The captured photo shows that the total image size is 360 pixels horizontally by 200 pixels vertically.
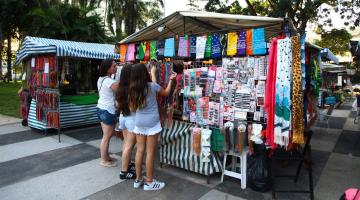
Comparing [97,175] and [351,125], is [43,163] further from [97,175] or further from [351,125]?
[351,125]

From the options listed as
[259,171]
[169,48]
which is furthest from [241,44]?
[259,171]

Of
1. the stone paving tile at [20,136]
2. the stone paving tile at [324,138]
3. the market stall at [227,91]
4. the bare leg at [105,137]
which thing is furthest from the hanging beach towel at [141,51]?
the stone paving tile at [324,138]

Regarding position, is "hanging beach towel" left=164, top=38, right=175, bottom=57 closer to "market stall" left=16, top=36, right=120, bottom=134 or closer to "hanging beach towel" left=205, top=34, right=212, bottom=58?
"hanging beach towel" left=205, top=34, right=212, bottom=58

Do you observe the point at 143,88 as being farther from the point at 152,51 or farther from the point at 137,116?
the point at 152,51

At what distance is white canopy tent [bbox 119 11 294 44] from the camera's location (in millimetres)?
3945

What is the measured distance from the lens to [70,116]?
740cm

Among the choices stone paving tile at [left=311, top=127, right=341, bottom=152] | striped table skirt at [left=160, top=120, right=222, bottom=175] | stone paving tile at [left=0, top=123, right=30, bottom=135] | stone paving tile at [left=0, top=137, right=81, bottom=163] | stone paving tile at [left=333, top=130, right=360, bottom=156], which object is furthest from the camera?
stone paving tile at [left=0, top=123, right=30, bottom=135]

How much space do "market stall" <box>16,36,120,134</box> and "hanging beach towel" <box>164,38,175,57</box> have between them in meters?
3.39

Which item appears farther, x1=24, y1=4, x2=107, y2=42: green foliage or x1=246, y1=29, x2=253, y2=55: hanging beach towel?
x1=24, y1=4, x2=107, y2=42: green foliage

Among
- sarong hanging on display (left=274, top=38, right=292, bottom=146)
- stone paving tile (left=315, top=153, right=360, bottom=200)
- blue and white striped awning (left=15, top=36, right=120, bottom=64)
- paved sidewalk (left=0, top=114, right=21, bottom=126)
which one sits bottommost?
stone paving tile (left=315, top=153, right=360, bottom=200)

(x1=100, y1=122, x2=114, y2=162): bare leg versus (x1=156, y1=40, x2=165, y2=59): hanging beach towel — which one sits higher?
(x1=156, y1=40, x2=165, y2=59): hanging beach towel

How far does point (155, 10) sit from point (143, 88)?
92.8ft

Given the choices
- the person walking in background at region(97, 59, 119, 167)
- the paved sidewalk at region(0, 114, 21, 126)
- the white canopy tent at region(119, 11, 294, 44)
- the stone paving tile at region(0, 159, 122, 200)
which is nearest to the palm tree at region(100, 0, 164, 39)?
the paved sidewalk at region(0, 114, 21, 126)

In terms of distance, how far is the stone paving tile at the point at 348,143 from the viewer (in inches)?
231
